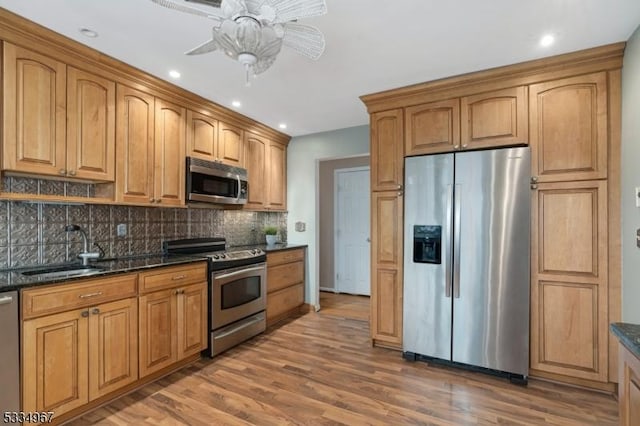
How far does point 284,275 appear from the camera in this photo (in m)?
3.97

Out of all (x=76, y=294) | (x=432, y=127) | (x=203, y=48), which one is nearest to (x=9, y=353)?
(x=76, y=294)

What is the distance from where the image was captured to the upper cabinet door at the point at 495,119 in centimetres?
252

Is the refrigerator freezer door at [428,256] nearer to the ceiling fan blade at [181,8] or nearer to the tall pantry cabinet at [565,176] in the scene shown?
the tall pantry cabinet at [565,176]

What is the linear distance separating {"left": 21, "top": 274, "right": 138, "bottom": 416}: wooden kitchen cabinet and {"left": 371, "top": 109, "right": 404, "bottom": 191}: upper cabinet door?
7.52 ft

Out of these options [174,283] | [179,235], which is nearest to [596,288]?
[174,283]

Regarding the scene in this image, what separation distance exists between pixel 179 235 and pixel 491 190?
302 centimetres

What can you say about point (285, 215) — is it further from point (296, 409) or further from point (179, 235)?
point (296, 409)

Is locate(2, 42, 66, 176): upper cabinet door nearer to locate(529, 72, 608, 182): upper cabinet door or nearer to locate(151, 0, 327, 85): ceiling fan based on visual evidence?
A: locate(151, 0, 327, 85): ceiling fan

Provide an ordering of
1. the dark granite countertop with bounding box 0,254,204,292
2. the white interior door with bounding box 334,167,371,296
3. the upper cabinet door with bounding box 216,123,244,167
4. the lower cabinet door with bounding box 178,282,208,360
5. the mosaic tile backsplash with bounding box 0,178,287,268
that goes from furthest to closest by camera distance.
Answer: the white interior door with bounding box 334,167,371,296, the upper cabinet door with bounding box 216,123,244,167, the lower cabinet door with bounding box 178,282,208,360, the mosaic tile backsplash with bounding box 0,178,287,268, the dark granite countertop with bounding box 0,254,204,292

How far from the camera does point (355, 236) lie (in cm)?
546

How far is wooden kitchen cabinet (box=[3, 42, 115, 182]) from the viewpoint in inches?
75.7

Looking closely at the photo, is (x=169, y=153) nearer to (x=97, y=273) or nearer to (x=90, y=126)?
(x=90, y=126)

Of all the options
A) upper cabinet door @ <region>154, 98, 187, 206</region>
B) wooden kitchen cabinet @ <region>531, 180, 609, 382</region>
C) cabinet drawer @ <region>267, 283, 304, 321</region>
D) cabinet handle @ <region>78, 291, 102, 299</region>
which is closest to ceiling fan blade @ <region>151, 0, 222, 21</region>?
upper cabinet door @ <region>154, 98, 187, 206</region>

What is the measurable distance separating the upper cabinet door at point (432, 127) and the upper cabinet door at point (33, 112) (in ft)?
8.99
